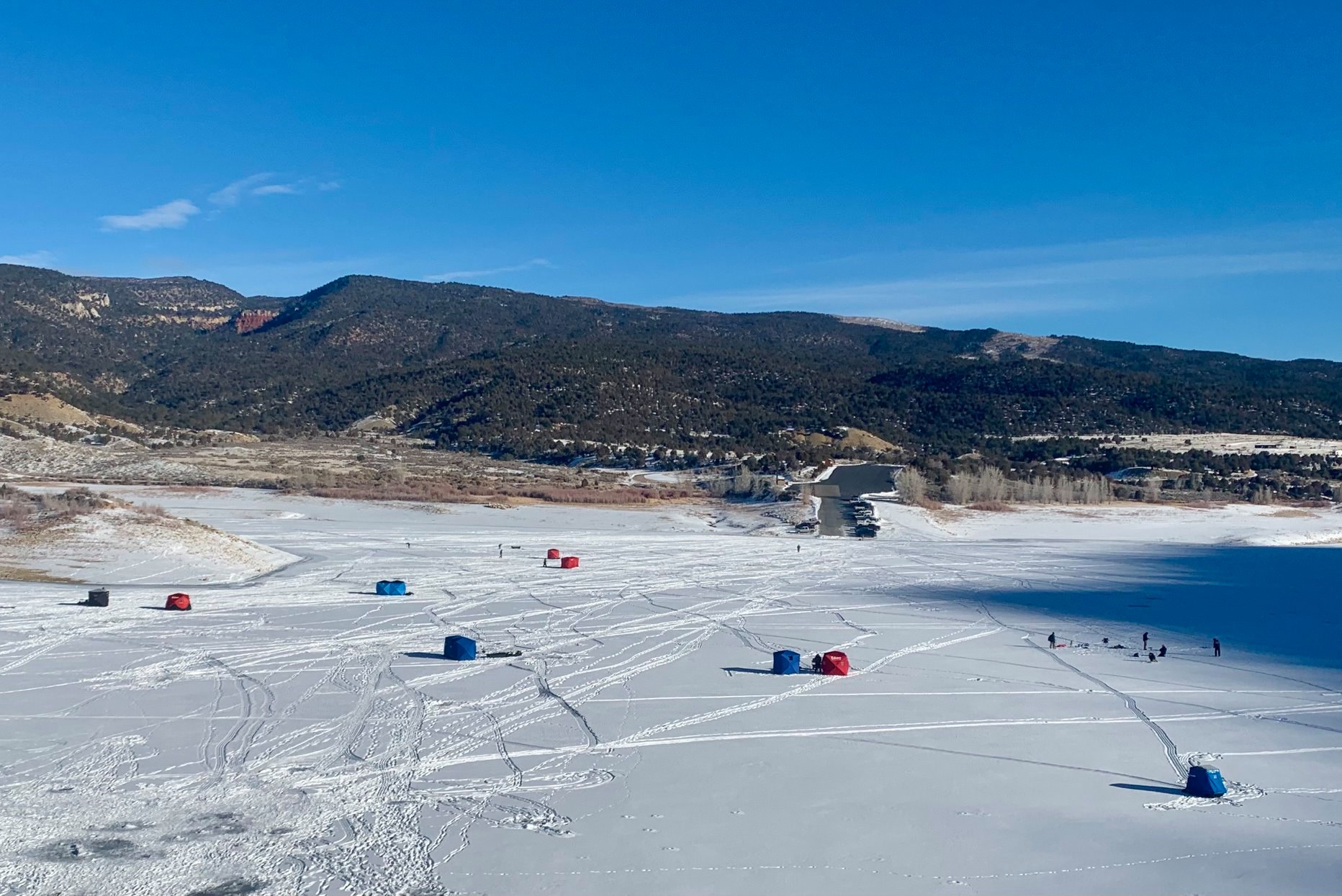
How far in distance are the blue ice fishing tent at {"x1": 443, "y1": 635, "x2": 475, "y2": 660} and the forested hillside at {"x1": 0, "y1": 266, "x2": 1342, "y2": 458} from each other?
61.1m

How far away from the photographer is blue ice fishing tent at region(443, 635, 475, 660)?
18094mm

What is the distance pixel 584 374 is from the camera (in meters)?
104

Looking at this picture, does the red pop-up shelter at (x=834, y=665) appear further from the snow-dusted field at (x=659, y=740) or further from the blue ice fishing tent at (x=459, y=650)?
the blue ice fishing tent at (x=459, y=650)

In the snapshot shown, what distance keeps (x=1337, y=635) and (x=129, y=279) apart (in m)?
174

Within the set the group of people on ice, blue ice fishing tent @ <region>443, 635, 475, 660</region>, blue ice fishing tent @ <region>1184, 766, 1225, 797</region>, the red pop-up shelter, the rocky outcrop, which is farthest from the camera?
the rocky outcrop

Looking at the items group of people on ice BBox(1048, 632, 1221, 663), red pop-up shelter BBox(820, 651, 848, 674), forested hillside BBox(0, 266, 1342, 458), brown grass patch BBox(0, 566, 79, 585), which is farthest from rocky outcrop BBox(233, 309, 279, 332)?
red pop-up shelter BBox(820, 651, 848, 674)

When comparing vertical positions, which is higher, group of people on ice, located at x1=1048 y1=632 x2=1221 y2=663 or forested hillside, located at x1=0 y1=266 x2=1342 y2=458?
forested hillside, located at x1=0 y1=266 x2=1342 y2=458

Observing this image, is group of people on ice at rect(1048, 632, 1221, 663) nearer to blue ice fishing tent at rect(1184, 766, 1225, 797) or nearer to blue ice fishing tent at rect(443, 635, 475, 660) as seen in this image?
blue ice fishing tent at rect(1184, 766, 1225, 797)

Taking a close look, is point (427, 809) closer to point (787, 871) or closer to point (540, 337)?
point (787, 871)

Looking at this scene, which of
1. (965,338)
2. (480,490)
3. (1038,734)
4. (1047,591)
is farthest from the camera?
(965,338)

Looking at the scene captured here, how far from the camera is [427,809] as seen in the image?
11.1 meters

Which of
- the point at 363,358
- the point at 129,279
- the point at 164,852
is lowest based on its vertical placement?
the point at 164,852

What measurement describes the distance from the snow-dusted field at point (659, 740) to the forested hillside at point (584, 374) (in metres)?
57.5

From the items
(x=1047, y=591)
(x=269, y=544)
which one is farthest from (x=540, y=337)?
(x=1047, y=591)
